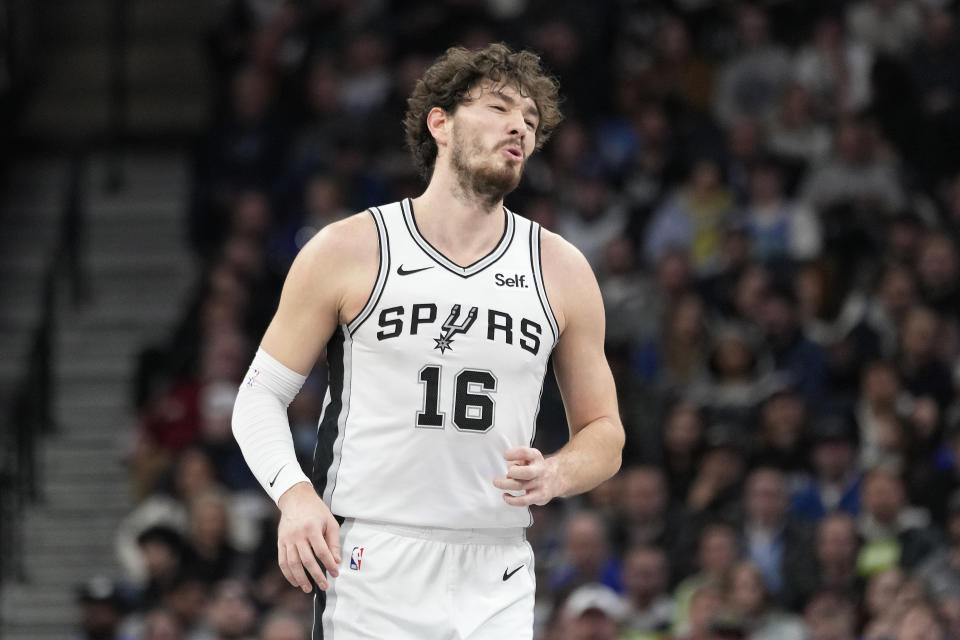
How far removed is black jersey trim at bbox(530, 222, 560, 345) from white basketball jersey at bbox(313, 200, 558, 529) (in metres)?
0.02

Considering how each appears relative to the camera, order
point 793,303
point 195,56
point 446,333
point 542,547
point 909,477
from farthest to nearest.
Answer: point 195,56, point 793,303, point 542,547, point 909,477, point 446,333

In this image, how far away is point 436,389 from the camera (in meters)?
4.98

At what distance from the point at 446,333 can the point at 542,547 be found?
6.03 meters

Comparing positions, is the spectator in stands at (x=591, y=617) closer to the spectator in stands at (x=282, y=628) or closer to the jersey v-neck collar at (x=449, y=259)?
the spectator in stands at (x=282, y=628)

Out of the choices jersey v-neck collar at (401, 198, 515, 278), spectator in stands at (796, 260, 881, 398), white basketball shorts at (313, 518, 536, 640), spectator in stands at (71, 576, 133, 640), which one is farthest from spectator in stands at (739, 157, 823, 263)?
white basketball shorts at (313, 518, 536, 640)

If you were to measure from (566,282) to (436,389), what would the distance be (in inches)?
24.5

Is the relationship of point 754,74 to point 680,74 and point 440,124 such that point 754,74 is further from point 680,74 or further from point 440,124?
point 440,124

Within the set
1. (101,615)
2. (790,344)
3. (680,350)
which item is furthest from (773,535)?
(101,615)

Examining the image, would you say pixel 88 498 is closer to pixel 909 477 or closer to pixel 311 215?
pixel 311 215

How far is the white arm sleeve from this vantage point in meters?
4.95

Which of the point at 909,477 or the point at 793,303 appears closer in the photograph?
the point at 909,477

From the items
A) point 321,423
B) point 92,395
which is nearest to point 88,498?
point 92,395

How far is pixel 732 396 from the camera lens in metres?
11.3

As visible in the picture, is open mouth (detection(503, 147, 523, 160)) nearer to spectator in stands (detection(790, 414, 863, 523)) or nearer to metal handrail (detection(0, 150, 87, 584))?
spectator in stands (detection(790, 414, 863, 523))
